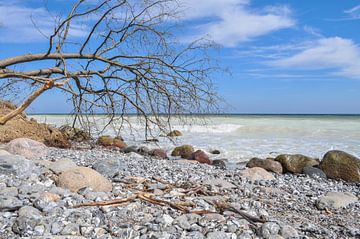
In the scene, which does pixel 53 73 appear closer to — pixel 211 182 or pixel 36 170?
pixel 36 170

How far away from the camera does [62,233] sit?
3408mm

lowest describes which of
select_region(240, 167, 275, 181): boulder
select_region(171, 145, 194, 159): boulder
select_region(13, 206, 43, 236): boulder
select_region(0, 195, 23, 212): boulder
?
select_region(171, 145, 194, 159): boulder

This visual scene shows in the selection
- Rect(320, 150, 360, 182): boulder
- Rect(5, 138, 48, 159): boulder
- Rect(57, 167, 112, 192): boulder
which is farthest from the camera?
Rect(320, 150, 360, 182): boulder

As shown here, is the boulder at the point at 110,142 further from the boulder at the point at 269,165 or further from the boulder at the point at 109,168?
the boulder at the point at 109,168

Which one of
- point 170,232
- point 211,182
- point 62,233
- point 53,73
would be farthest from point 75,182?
point 53,73

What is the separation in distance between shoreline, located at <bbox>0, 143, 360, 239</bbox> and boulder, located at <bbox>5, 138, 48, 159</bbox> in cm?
243

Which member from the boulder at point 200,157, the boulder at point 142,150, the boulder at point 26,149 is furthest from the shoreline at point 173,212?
the boulder at point 142,150

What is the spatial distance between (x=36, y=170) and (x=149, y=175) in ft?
5.42

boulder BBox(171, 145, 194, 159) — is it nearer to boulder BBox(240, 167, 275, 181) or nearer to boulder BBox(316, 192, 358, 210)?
boulder BBox(240, 167, 275, 181)

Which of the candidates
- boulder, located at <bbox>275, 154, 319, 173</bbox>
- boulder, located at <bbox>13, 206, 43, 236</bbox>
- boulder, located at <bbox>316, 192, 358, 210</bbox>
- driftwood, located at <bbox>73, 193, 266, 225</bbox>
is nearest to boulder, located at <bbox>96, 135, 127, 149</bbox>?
boulder, located at <bbox>275, 154, 319, 173</bbox>

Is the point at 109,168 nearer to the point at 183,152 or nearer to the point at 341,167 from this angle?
the point at 341,167

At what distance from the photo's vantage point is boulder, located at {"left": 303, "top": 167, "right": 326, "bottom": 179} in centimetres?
939

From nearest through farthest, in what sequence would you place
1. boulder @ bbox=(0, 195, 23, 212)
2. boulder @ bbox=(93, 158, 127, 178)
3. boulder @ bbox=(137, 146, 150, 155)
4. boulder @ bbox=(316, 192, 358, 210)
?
1. boulder @ bbox=(0, 195, 23, 212)
2. boulder @ bbox=(316, 192, 358, 210)
3. boulder @ bbox=(93, 158, 127, 178)
4. boulder @ bbox=(137, 146, 150, 155)

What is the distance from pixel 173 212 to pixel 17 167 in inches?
94.1
